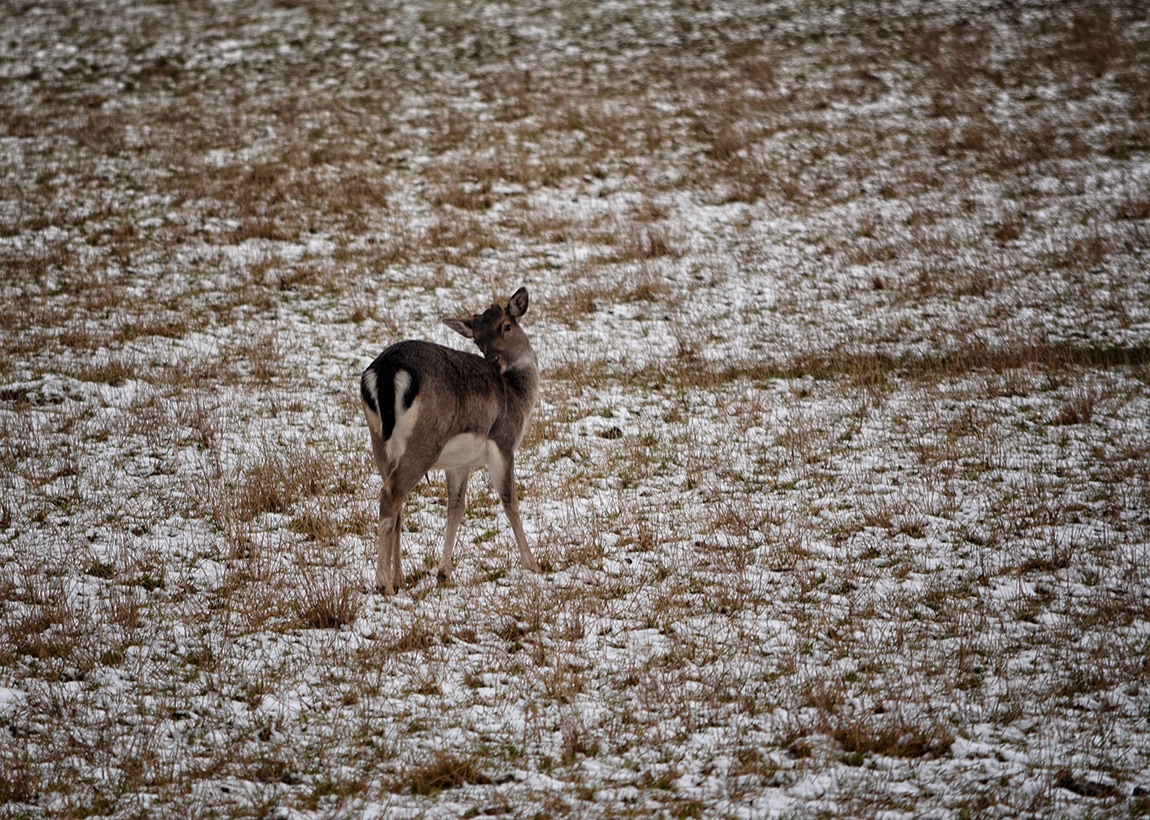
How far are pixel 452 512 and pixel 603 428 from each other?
9.63 ft

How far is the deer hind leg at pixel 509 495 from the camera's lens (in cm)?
675

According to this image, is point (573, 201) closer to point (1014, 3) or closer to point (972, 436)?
point (972, 436)

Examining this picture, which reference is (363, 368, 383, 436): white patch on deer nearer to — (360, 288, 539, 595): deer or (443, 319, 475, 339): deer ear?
(360, 288, 539, 595): deer

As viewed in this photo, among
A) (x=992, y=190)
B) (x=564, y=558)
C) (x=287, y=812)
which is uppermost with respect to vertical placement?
(x=287, y=812)

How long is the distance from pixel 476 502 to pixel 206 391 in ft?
12.6

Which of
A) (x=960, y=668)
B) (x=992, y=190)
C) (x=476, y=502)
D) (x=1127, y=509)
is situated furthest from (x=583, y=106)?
(x=960, y=668)

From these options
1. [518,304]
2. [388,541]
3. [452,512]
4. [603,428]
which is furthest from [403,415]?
[603,428]

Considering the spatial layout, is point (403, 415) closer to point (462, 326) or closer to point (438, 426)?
point (438, 426)

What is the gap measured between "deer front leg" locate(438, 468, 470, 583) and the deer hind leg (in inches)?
9.4

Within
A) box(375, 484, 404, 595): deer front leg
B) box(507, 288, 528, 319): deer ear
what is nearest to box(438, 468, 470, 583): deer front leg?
box(375, 484, 404, 595): deer front leg

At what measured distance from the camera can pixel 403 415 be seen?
606 centimetres

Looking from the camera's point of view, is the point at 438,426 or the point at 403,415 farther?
the point at 438,426

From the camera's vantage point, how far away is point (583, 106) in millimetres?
19359

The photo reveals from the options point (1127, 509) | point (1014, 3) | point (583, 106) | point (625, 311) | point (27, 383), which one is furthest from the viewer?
point (1014, 3)
